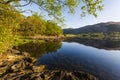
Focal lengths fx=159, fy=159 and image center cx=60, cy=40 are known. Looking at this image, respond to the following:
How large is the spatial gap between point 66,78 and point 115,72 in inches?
665

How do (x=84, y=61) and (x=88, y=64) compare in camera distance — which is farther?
(x=84, y=61)

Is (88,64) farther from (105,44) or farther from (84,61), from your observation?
(105,44)

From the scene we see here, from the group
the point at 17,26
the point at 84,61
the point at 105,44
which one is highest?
the point at 17,26

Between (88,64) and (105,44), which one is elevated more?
(88,64)

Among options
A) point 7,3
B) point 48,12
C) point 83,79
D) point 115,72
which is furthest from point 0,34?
point 115,72

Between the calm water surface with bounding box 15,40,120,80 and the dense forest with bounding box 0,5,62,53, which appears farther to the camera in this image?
the calm water surface with bounding box 15,40,120,80

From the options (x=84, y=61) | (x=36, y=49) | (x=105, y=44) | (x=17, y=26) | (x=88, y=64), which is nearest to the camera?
(x=17, y=26)

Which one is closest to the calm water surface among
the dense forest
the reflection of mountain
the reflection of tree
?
the reflection of tree

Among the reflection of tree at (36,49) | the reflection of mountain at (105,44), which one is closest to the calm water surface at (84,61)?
the reflection of tree at (36,49)

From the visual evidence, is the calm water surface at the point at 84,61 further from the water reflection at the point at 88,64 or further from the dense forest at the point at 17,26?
the dense forest at the point at 17,26

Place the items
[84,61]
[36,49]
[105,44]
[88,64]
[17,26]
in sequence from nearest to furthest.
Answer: [17,26]
[88,64]
[84,61]
[36,49]
[105,44]

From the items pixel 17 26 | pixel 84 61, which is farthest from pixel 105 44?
pixel 17 26

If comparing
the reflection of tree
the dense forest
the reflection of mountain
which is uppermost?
the dense forest

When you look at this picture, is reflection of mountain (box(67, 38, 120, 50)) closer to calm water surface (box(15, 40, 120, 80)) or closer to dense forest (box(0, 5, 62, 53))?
calm water surface (box(15, 40, 120, 80))
